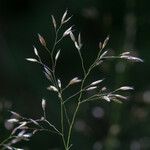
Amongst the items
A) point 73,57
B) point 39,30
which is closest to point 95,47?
point 73,57

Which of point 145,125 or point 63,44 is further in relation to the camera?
point 63,44

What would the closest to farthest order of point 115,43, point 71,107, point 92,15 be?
point 92,15 → point 71,107 → point 115,43

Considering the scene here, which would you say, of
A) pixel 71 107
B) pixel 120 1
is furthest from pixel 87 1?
pixel 71 107

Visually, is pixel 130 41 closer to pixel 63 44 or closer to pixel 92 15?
pixel 92 15

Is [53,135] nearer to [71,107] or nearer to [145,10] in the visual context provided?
[71,107]

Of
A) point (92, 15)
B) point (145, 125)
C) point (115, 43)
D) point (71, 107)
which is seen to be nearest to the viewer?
point (92, 15)

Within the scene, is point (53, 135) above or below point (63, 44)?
below

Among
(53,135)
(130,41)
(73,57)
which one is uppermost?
(130,41)
